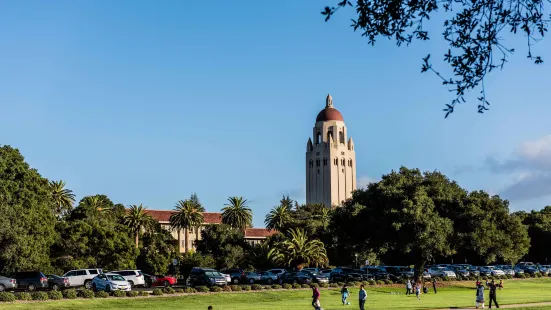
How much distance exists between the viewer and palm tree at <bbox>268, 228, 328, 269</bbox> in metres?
79.1

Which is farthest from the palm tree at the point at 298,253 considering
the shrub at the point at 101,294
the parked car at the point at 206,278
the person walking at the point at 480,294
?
the person walking at the point at 480,294

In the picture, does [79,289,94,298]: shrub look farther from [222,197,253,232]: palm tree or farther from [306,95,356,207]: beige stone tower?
[306,95,356,207]: beige stone tower

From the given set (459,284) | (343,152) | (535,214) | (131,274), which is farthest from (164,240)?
(343,152)

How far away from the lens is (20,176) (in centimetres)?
6281

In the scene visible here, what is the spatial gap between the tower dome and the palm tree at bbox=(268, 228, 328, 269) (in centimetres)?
9787

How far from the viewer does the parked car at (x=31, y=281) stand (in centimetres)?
5062

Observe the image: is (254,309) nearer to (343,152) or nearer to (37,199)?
(37,199)

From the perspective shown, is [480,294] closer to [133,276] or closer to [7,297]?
[7,297]

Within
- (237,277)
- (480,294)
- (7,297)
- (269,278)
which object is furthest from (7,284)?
(480,294)

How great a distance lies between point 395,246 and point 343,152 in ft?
386

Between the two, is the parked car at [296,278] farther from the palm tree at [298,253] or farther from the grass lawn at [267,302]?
the palm tree at [298,253]

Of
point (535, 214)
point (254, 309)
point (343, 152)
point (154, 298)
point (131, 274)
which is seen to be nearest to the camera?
point (254, 309)


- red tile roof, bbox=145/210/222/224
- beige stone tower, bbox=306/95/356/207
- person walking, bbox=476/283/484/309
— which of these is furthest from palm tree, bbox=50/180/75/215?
beige stone tower, bbox=306/95/356/207

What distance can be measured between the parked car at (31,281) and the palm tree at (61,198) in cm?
4189
